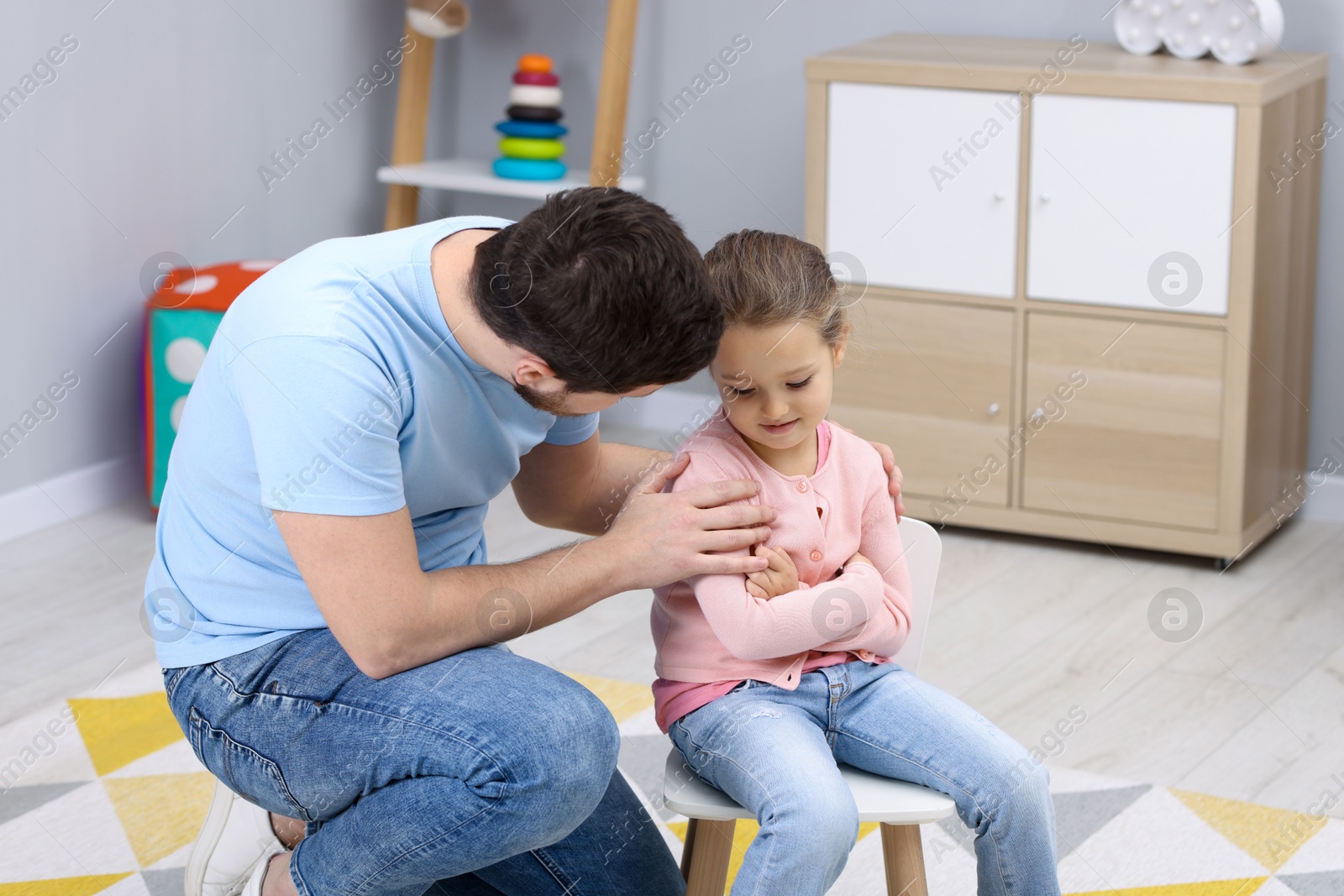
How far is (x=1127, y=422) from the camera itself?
98.7 inches

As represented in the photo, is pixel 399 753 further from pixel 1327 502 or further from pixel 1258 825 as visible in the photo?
pixel 1327 502

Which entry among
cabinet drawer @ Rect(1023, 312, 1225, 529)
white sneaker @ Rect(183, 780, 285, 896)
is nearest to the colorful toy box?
white sneaker @ Rect(183, 780, 285, 896)

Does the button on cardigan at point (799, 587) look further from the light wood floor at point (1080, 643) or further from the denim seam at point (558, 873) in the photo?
the light wood floor at point (1080, 643)

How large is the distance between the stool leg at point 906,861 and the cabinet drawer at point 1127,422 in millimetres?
1434

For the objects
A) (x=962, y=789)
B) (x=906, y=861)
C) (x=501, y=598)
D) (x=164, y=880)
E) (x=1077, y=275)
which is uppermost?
(x=1077, y=275)

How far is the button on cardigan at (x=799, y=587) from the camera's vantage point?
3.88ft

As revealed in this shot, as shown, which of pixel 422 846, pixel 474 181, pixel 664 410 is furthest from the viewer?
pixel 664 410

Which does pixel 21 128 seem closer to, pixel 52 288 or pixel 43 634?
pixel 52 288

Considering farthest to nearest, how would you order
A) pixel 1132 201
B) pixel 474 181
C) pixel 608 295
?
pixel 474 181, pixel 1132 201, pixel 608 295

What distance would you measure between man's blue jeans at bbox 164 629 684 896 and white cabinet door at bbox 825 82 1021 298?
1529mm

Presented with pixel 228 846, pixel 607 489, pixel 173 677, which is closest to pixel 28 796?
pixel 228 846

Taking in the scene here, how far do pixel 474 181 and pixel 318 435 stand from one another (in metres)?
1.99

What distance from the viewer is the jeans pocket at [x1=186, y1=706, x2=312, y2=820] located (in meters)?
1.22

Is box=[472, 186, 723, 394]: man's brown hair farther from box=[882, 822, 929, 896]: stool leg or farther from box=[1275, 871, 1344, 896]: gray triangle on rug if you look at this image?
box=[1275, 871, 1344, 896]: gray triangle on rug
